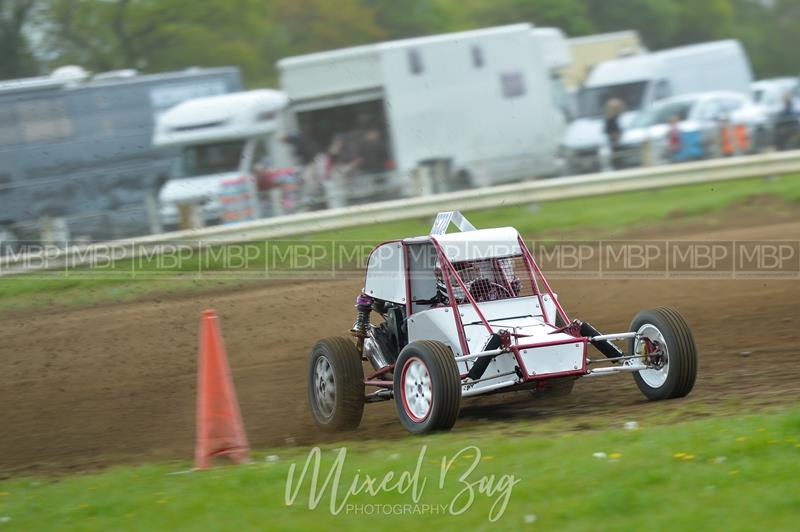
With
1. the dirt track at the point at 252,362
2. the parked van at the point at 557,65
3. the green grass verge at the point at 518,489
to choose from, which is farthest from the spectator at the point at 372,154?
the green grass verge at the point at 518,489

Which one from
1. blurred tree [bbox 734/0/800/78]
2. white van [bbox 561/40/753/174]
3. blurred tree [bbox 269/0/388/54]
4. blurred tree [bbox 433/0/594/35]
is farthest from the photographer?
blurred tree [bbox 734/0/800/78]

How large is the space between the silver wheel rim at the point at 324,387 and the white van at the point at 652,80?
49.3 ft

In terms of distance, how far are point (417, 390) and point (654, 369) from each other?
160 cm

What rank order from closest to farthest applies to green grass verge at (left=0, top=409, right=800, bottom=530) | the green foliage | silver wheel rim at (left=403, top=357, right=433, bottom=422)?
1. green grass verge at (left=0, top=409, right=800, bottom=530)
2. silver wheel rim at (left=403, top=357, right=433, bottom=422)
3. the green foliage

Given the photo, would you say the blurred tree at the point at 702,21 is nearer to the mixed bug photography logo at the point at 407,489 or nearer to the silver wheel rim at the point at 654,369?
the silver wheel rim at the point at 654,369

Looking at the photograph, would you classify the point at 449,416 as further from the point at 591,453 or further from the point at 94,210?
the point at 94,210

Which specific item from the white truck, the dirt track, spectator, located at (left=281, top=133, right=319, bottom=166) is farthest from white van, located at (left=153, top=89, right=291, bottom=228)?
the dirt track

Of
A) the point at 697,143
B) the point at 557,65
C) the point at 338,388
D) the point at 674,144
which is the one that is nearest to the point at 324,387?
the point at 338,388

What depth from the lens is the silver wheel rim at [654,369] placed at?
7.23m

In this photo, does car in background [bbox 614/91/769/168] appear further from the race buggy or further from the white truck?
the race buggy

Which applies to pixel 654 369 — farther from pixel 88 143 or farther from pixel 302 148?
pixel 88 143

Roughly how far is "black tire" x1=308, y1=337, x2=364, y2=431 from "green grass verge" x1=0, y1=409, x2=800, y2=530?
1.28 metres

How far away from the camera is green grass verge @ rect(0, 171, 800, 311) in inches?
559

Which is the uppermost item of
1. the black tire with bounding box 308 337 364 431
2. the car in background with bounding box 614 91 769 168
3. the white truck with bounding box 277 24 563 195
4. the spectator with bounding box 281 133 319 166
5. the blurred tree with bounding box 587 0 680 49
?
the blurred tree with bounding box 587 0 680 49
